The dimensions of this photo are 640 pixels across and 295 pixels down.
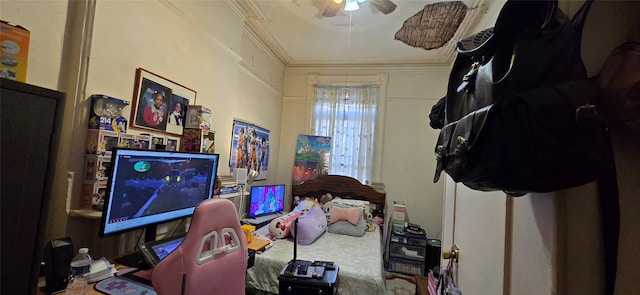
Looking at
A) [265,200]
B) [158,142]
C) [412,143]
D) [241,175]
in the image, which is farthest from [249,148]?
[412,143]

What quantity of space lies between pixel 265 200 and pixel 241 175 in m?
0.58

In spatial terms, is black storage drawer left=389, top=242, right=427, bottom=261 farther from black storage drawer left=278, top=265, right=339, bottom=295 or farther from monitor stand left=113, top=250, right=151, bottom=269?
monitor stand left=113, top=250, right=151, bottom=269

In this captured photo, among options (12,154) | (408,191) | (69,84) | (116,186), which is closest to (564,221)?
(12,154)

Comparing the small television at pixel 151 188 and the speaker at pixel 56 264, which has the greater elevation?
the small television at pixel 151 188

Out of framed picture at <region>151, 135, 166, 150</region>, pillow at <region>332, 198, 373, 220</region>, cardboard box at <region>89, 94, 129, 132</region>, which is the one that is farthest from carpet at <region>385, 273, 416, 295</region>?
cardboard box at <region>89, 94, 129, 132</region>

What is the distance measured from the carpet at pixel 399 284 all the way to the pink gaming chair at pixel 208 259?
7.23 feet

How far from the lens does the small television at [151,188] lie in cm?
125

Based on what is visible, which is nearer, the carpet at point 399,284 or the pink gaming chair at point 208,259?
the pink gaming chair at point 208,259

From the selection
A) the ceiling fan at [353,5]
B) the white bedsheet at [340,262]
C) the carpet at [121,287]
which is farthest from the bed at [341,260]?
the ceiling fan at [353,5]

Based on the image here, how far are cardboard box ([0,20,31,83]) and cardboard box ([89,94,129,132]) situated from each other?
10.9 inches

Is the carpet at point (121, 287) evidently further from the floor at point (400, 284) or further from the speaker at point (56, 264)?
the floor at point (400, 284)

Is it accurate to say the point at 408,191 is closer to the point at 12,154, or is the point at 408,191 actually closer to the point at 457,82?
the point at 457,82

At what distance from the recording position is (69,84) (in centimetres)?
129

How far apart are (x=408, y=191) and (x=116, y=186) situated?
3406 millimetres
